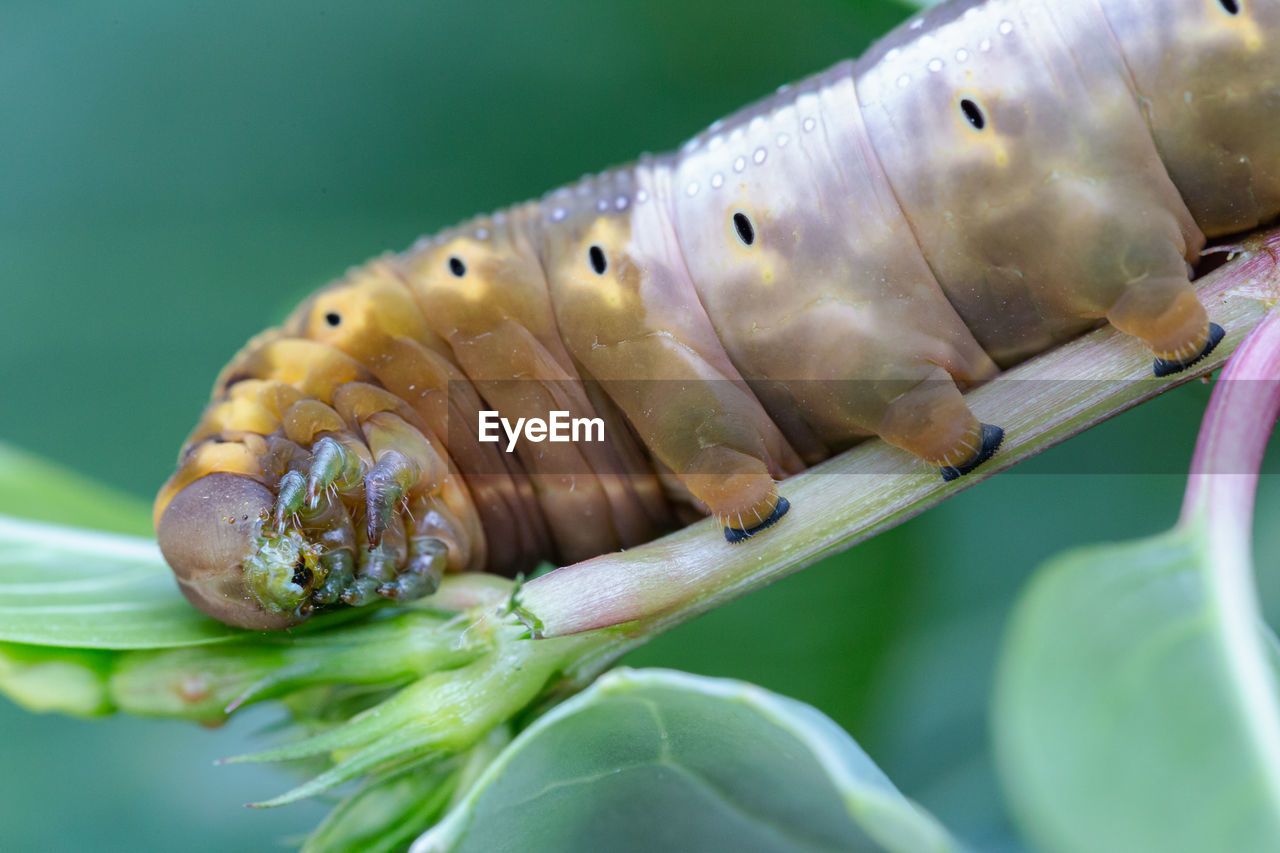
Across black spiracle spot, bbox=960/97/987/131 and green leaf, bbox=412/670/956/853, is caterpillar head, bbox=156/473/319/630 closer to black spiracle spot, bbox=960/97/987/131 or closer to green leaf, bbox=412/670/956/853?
green leaf, bbox=412/670/956/853

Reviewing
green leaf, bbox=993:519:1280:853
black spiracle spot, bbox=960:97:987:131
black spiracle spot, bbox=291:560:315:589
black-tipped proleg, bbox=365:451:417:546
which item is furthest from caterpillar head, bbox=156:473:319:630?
black spiracle spot, bbox=960:97:987:131

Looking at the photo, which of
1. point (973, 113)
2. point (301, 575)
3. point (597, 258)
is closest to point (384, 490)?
point (301, 575)

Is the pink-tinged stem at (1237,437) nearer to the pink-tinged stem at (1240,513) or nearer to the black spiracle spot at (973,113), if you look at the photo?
the pink-tinged stem at (1240,513)

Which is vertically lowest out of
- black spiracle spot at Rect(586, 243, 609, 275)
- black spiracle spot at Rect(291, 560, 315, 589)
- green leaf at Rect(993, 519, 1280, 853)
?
green leaf at Rect(993, 519, 1280, 853)

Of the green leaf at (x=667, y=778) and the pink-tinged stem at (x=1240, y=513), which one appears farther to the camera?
the green leaf at (x=667, y=778)

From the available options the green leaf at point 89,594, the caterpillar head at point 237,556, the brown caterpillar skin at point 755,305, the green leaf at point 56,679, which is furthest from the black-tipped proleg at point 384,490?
the green leaf at point 56,679

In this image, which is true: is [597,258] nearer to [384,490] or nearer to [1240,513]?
[384,490]
